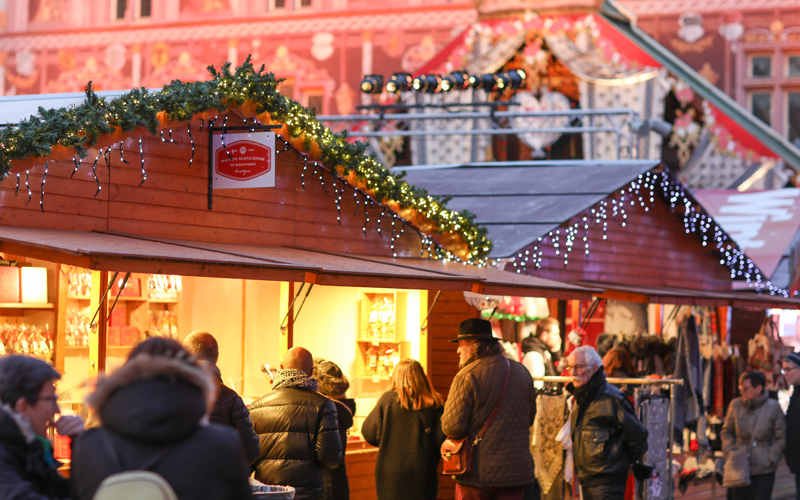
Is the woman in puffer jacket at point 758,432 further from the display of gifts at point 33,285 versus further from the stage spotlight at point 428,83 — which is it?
the stage spotlight at point 428,83

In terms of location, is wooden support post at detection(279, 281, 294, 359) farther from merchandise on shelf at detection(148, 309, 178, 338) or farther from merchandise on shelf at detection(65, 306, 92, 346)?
merchandise on shelf at detection(65, 306, 92, 346)

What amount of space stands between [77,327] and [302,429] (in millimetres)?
2761

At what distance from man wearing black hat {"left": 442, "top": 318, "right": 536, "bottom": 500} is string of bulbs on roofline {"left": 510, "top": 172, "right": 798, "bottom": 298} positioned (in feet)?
11.8

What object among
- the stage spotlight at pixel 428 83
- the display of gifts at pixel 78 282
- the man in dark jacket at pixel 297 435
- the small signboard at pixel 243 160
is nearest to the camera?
the man in dark jacket at pixel 297 435

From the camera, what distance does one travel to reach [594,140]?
64.1ft

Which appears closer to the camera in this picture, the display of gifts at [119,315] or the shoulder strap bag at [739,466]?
the display of gifts at [119,315]

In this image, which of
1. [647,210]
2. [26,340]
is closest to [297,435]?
[26,340]

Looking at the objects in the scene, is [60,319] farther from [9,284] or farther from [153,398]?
[153,398]

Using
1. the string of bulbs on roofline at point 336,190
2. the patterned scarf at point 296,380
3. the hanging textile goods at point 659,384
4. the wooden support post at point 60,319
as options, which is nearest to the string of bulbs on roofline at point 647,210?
the string of bulbs on roofline at point 336,190

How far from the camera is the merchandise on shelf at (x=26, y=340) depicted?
25.5 feet

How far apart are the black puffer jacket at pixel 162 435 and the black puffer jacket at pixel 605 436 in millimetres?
4864

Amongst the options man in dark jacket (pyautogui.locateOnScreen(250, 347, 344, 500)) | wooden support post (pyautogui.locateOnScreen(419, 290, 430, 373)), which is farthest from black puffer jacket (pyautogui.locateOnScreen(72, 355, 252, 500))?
wooden support post (pyautogui.locateOnScreen(419, 290, 430, 373))

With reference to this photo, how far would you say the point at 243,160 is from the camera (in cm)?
815

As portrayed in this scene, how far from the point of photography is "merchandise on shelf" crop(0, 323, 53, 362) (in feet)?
25.5
